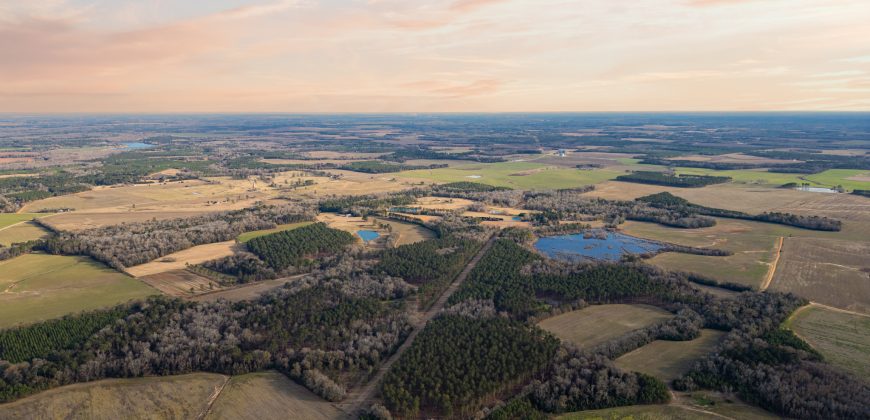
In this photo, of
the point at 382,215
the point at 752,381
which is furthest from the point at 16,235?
the point at 752,381

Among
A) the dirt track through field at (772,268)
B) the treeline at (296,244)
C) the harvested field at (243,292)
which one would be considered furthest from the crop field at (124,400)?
the dirt track through field at (772,268)

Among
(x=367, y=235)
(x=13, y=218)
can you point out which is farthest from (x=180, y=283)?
(x=13, y=218)

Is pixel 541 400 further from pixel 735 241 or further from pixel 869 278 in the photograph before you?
pixel 735 241

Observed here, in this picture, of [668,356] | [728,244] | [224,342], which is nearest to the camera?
[668,356]

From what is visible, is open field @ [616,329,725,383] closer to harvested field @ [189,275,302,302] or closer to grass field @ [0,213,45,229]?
harvested field @ [189,275,302,302]

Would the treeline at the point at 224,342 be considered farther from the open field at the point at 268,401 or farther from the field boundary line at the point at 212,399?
the field boundary line at the point at 212,399

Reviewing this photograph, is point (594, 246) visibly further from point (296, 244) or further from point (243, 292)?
point (243, 292)
